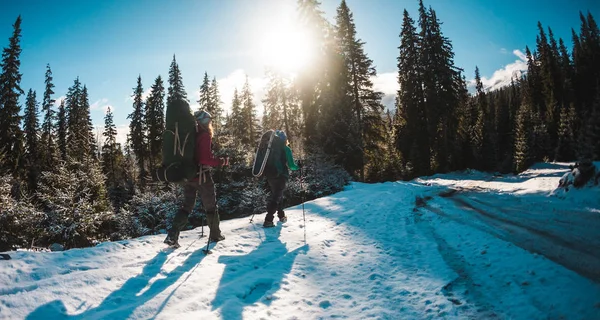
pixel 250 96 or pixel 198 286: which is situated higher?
pixel 250 96

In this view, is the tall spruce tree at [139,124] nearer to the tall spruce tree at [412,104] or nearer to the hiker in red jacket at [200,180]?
the tall spruce tree at [412,104]

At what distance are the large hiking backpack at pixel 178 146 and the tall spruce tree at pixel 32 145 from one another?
93.4ft

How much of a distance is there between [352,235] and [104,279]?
14.2ft

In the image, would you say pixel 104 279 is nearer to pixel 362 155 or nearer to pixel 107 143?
pixel 362 155

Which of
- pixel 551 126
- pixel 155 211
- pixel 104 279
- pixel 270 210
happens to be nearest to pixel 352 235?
pixel 270 210

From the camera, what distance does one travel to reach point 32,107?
37562mm

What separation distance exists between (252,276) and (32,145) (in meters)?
39.4

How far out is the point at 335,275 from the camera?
14.0 ft

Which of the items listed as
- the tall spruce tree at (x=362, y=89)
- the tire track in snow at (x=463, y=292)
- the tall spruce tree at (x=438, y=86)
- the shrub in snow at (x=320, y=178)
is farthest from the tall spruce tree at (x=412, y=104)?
the tire track in snow at (x=463, y=292)

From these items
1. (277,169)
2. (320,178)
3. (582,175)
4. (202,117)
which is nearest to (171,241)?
(202,117)

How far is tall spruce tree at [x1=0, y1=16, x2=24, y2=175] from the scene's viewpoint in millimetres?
26359

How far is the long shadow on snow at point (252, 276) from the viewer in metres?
3.26

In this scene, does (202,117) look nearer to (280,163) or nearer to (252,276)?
(280,163)

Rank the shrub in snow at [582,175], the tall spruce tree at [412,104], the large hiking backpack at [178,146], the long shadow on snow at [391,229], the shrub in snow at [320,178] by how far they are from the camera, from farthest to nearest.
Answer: the tall spruce tree at [412,104] → the shrub in snow at [320,178] → the shrub in snow at [582,175] → the large hiking backpack at [178,146] → the long shadow on snow at [391,229]
